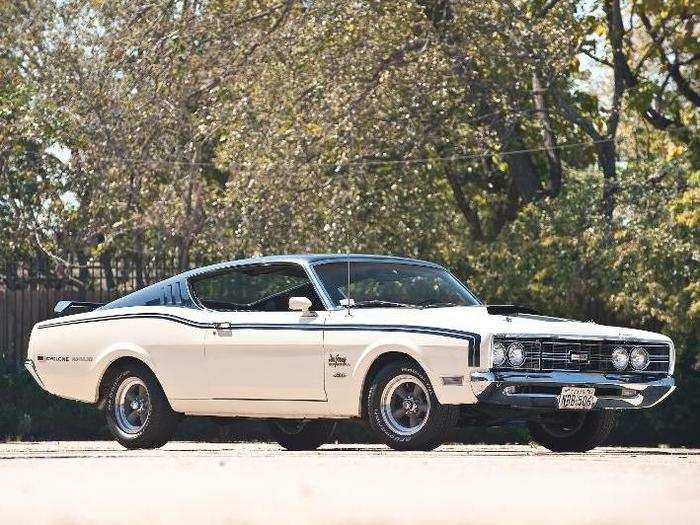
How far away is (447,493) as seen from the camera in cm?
1168

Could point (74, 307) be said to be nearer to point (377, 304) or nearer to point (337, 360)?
point (377, 304)

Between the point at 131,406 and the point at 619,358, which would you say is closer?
the point at 619,358

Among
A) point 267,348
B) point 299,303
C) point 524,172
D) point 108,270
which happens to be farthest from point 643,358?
point 524,172

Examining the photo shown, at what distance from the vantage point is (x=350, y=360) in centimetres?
1558

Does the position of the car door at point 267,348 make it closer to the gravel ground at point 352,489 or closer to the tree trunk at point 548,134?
the gravel ground at point 352,489

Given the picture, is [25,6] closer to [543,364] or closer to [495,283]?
[495,283]

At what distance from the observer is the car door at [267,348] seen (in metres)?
15.9

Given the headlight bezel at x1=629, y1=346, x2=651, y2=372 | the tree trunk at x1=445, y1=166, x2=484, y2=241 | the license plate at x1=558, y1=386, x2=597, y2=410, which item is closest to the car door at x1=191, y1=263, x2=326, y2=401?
the license plate at x1=558, y1=386, x2=597, y2=410

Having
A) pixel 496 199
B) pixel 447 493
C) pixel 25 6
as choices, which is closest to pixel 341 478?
pixel 447 493

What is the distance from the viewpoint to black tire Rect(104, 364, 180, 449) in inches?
672

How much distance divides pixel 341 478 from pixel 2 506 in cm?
247

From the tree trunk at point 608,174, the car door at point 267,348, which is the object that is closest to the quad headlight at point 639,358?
the car door at point 267,348

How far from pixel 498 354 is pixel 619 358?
1307 mm

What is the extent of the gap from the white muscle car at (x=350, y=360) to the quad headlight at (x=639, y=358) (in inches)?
0.5
